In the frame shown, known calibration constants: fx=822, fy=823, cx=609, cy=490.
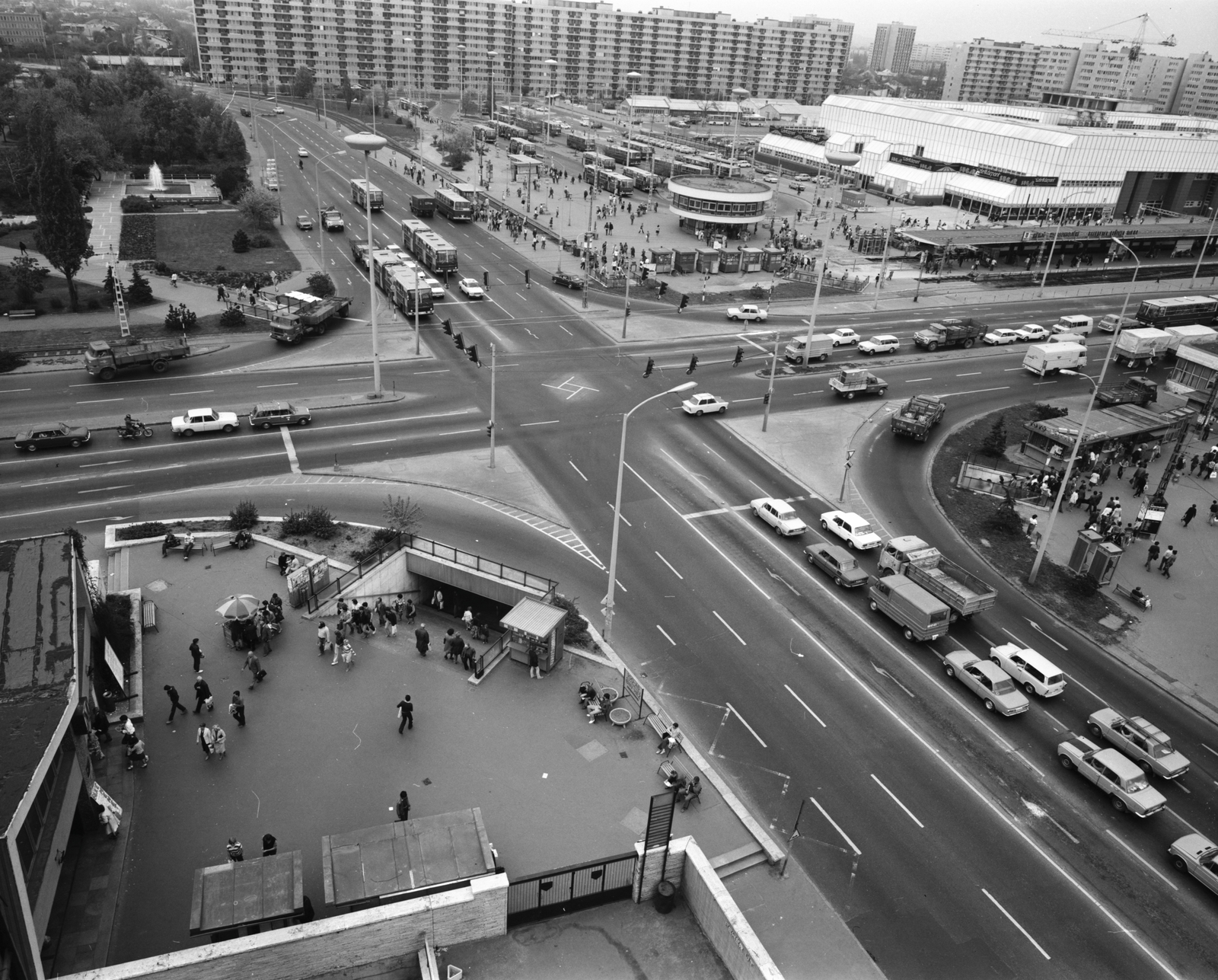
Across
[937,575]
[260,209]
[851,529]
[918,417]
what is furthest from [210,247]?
[937,575]

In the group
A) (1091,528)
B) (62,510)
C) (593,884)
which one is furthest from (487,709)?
(1091,528)

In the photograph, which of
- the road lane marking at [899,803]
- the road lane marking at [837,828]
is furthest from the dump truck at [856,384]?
the road lane marking at [837,828]

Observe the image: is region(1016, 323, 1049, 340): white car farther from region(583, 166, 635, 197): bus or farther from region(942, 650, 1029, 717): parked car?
region(583, 166, 635, 197): bus

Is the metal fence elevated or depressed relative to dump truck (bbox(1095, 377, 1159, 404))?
elevated

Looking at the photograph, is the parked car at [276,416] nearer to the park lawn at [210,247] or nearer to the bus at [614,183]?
the park lawn at [210,247]

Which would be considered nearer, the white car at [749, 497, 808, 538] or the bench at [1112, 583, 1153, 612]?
the bench at [1112, 583, 1153, 612]

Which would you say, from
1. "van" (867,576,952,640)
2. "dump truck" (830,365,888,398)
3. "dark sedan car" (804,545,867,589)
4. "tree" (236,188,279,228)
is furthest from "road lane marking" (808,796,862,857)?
"tree" (236,188,279,228)

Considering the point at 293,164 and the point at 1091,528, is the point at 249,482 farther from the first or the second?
the point at 293,164

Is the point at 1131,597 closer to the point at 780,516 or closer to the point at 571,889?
the point at 780,516
